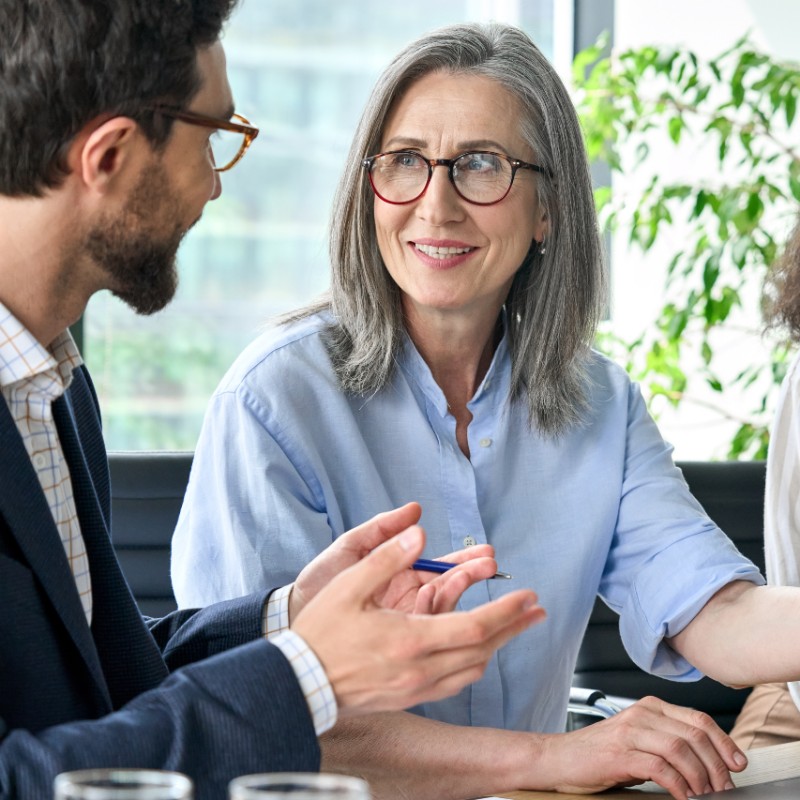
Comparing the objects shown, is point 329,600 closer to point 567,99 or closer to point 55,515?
point 55,515

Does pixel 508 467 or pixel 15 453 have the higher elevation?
pixel 15 453

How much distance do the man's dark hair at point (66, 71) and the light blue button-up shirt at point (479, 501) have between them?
607 mm

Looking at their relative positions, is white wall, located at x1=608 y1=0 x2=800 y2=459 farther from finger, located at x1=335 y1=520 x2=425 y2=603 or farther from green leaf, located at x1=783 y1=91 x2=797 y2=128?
finger, located at x1=335 y1=520 x2=425 y2=603

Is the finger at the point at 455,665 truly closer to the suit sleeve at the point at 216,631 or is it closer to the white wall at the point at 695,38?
the suit sleeve at the point at 216,631

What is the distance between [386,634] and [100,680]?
0.31m

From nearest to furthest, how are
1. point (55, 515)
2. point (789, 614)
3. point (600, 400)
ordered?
point (55, 515)
point (789, 614)
point (600, 400)

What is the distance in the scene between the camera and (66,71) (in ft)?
3.38

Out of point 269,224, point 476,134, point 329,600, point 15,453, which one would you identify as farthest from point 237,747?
point 269,224

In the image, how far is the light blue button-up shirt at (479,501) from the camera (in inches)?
62.6

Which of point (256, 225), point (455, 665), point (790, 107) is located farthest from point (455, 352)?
point (256, 225)

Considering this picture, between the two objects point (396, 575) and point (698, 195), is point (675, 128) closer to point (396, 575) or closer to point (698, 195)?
point (698, 195)

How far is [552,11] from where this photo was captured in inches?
152

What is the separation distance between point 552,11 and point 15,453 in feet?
10.5

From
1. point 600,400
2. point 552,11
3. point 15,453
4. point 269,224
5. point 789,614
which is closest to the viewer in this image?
point 15,453
